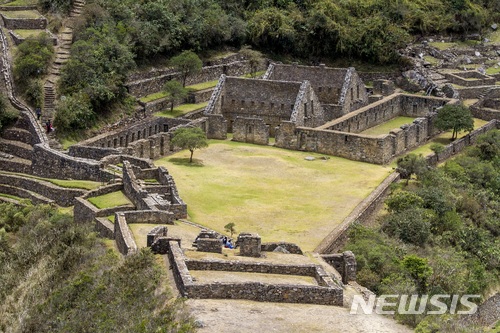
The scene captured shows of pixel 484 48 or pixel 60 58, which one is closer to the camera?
pixel 60 58

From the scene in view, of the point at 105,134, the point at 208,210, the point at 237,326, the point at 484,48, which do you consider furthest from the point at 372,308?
the point at 484,48

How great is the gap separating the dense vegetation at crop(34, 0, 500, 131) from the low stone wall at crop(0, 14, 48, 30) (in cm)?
302

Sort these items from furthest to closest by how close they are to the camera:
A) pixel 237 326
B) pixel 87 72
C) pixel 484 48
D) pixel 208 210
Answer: pixel 484 48, pixel 87 72, pixel 208 210, pixel 237 326

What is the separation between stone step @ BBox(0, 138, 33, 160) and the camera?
202ft

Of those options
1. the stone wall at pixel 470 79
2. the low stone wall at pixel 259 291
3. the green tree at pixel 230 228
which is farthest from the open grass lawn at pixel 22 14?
the low stone wall at pixel 259 291

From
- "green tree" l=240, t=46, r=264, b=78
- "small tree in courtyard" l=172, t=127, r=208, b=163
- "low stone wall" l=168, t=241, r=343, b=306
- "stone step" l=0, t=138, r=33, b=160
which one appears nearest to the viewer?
"low stone wall" l=168, t=241, r=343, b=306

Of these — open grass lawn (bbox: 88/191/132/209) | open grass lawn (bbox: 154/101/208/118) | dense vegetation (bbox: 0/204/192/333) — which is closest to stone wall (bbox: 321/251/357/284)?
dense vegetation (bbox: 0/204/192/333)

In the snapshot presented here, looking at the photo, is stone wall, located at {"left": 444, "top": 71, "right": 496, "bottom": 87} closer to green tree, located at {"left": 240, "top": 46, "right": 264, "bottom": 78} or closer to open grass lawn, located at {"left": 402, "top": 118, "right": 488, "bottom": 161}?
open grass lawn, located at {"left": 402, "top": 118, "right": 488, "bottom": 161}

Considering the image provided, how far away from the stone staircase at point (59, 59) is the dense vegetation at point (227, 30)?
30.9 inches

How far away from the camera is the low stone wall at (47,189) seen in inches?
2137

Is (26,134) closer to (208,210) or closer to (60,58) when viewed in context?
(60,58)

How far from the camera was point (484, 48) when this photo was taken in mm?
96312

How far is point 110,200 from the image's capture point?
50.4m

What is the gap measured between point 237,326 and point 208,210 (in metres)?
22.2
